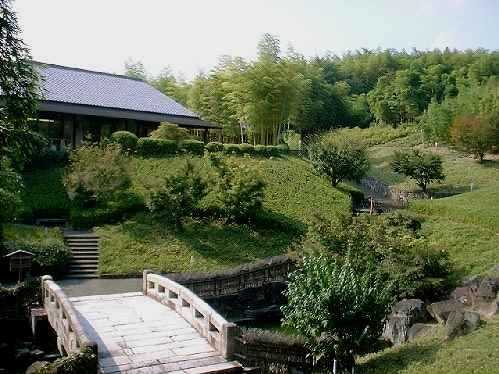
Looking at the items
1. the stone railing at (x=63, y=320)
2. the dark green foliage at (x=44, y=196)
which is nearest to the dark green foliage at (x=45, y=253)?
the dark green foliage at (x=44, y=196)

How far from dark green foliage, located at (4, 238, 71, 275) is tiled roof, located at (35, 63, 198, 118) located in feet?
37.4

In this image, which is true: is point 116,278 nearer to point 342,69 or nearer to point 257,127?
point 257,127

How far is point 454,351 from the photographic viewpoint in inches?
358

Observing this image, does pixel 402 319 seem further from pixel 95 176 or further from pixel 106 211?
pixel 95 176

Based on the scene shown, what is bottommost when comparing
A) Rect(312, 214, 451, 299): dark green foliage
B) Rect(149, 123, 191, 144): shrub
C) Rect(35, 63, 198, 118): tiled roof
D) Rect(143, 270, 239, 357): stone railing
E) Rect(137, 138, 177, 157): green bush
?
Rect(143, 270, 239, 357): stone railing

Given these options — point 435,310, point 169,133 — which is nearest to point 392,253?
point 435,310

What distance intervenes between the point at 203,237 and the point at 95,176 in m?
5.04

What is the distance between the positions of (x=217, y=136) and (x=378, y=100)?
881 inches

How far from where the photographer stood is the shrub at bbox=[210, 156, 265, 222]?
67.1 ft

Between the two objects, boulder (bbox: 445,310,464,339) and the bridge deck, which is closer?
the bridge deck

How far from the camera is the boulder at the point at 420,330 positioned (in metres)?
11.0

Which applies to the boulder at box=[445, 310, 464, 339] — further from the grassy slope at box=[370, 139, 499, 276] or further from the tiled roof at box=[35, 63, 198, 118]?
the tiled roof at box=[35, 63, 198, 118]

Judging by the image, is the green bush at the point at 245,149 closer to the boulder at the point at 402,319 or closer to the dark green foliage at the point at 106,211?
the dark green foliage at the point at 106,211

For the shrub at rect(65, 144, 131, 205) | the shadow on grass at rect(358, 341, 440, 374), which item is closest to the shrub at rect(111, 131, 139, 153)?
the shrub at rect(65, 144, 131, 205)
